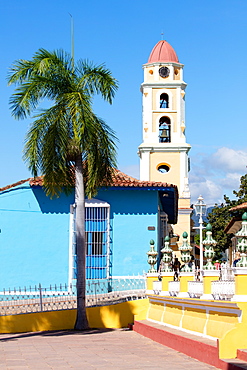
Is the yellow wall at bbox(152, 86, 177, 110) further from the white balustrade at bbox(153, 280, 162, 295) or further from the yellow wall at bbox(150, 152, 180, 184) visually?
the white balustrade at bbox(153, 280, 162, 295)

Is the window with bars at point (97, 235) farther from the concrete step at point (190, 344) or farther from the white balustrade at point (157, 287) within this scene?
the concrete step at point (190, 344)

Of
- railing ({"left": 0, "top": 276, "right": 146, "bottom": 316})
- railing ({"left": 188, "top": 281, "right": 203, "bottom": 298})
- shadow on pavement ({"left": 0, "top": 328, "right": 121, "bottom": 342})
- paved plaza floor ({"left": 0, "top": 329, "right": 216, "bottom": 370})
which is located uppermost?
railing ({"left": 188, "top": 281, "right": 203, "bottom": 298})

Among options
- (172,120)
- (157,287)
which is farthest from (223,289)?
(172,120)

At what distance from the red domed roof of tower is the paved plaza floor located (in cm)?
3059

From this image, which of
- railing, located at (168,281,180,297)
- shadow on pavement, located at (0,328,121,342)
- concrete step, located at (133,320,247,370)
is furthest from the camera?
shadow on pavement, located at (0,328,121,342)

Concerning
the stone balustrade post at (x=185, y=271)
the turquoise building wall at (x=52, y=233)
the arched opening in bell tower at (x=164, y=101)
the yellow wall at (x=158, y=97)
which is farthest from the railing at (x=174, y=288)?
the arched opening in bell tower at (x=164, y=101)

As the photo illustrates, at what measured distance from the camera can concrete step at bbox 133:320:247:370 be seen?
29.6ft

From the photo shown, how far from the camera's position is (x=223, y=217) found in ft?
170

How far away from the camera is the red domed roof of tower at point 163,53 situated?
43.8m

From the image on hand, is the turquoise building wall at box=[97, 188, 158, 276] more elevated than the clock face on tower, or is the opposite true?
the clock face on tower

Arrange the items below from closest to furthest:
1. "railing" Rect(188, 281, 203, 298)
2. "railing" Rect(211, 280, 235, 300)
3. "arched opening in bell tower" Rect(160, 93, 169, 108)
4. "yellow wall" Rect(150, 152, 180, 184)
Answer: "railing" Rect(211, 280, 235, 300) → "railing" Rect(188, 281, 203, 298) → "yellow wall" Rect(150, 152, 180, 184) → "arched opening in bell tower" Rect(160, 93, 169, 108)

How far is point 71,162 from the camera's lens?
56.6 ft

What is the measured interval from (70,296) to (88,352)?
27.0 feet

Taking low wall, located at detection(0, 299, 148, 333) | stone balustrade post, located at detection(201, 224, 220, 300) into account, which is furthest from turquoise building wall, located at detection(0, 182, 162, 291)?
stone balustrade post, located at detection(201, 224, 220, 300)
